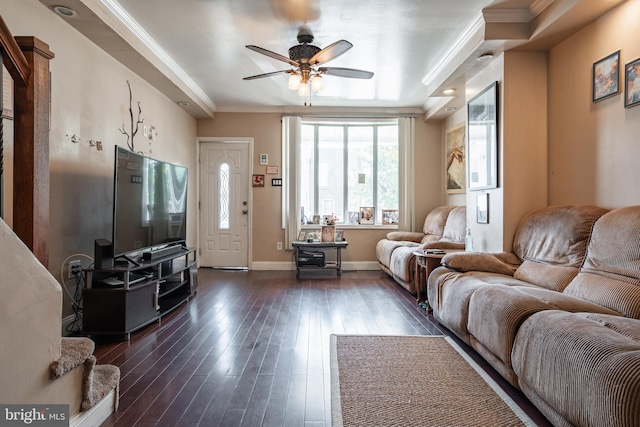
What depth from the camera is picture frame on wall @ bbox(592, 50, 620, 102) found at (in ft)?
7.60

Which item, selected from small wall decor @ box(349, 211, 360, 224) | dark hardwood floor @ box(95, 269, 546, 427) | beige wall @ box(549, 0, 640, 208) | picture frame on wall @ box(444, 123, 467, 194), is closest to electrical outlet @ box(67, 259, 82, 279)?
dark hardwood floor @ box(95, 269, 546, 427)

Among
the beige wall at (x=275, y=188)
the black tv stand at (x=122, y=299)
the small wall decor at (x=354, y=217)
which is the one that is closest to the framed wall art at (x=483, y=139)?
the beige wall at (x=275, y=188)

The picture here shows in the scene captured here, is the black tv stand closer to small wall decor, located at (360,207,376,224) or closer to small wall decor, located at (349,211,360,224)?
small wall decor, located at (349,211,360,224)

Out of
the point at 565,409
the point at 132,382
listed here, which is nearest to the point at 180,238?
the point at 132,382

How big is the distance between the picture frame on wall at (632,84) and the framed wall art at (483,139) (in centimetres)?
92

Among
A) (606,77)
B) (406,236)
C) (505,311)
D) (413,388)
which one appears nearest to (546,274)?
(505,311)

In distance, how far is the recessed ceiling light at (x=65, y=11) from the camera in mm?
2400

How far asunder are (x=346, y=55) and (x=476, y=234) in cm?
228

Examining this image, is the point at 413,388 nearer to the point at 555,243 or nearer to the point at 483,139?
the point at 555,243

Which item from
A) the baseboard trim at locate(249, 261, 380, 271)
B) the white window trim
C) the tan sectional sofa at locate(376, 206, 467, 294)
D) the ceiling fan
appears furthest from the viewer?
the baseboard trim at locate(249, 261, 380, 271)

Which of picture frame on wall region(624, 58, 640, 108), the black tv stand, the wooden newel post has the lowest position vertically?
the black tv stand

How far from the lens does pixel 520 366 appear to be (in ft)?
5.41

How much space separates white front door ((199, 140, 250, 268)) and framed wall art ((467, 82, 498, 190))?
11.0 ft

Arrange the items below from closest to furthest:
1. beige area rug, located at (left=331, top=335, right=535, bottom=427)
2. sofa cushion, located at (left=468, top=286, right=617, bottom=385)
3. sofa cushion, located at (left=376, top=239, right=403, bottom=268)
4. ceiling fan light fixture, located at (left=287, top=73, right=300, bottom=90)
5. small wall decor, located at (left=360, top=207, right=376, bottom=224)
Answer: beige area rug, located at (left=331, top=335, right=535, bottom=427), sofa cushion, located at (left=468, top=286, right=617, bottom=385), ceiling fan light fixture, located at (left=287, top=73, right=300, bottom=90), sofa cushion, located at (left=376, top=239, right=403, bottom=268), small wall decor, located at (left=360, top=207, right=376, bottom=224)
